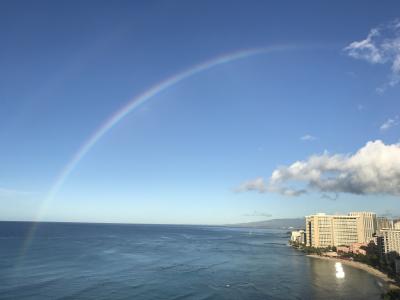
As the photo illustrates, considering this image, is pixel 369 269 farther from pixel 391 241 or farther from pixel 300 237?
pixel 300 237

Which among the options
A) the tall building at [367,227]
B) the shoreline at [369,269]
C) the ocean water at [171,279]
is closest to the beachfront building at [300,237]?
the tall building at [367,227]

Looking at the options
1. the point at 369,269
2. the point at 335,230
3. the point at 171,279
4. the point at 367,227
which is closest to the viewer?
the point at 171,279

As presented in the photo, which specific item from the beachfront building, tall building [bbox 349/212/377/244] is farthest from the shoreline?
the beachfront building

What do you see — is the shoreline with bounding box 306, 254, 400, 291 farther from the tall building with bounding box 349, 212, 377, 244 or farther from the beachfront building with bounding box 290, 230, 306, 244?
the beachfront building with bounding box 290, 230, 306, 244

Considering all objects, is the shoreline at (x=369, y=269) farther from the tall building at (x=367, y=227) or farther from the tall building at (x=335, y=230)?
the tall building at (x=367, y=227)

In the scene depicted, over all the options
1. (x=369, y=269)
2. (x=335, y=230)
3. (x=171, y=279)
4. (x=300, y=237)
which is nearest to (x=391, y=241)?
(x=369, y=269)

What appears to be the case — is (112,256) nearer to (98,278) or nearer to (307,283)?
(98,278)

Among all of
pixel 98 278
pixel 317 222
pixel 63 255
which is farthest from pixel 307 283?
pixel 317 222
